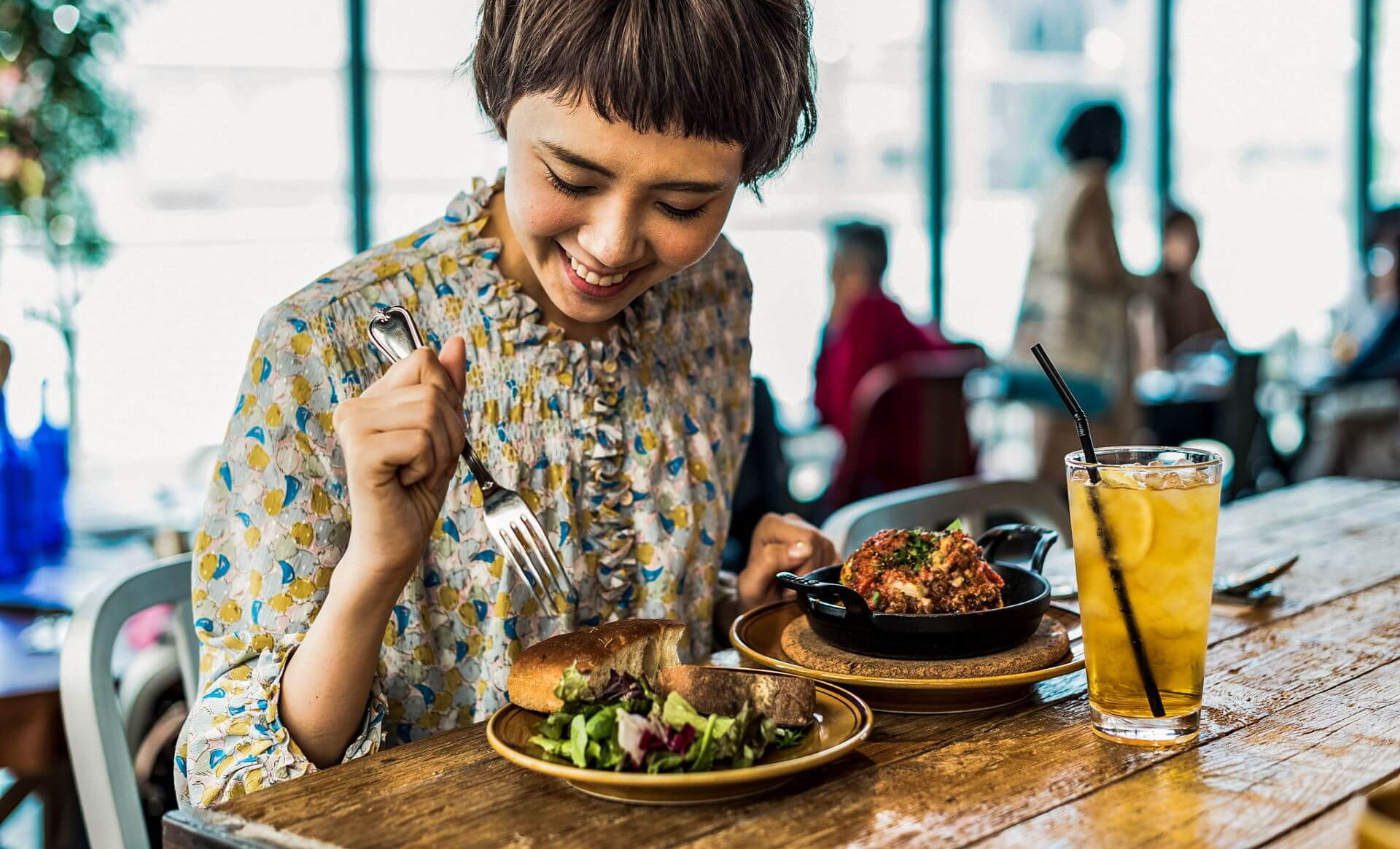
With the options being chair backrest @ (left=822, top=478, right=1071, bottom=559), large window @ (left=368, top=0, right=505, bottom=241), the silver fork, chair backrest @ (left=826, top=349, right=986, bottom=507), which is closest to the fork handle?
the silver fork

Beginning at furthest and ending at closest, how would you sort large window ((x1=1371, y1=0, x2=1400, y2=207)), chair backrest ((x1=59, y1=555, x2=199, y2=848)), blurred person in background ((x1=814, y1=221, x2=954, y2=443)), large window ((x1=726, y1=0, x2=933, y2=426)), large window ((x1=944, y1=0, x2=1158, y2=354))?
large window ((x1=1371, y1=0, x2=1400, y2=207)) → large window ((x1=944, y1=0, x2=1158, y2=354)) → large window ((x1=726, y1=0, x2=933, y2=426)) → blurred person in background ((x1=814, y1=221, x2=954, y2=443)) → chair backrest ((x1=59, y1=555, x2=199, y2=848))

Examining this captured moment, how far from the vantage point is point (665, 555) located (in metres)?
1.55

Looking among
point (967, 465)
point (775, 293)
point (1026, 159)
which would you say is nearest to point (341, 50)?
point (775, 293)

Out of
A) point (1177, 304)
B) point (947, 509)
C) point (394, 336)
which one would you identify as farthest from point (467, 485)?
point (1177, 304)

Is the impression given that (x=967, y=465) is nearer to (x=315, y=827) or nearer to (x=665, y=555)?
(x=665, y=555)

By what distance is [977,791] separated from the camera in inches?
37.8

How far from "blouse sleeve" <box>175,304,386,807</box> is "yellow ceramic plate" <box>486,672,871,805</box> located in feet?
0.77

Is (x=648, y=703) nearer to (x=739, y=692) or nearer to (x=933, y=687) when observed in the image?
(x=739, y=692)

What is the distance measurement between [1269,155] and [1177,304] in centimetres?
231

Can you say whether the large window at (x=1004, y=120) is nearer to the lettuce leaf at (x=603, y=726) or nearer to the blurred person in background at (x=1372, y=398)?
the blurred person in background at (x=1372, y=398)

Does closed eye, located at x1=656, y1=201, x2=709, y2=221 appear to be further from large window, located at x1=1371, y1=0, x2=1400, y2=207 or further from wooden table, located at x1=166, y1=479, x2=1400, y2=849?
large window, located at x1=1371, y1=0, x2=1400, y2=207

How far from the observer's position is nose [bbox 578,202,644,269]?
4.04 ft

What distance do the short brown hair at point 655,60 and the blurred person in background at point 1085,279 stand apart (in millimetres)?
3917

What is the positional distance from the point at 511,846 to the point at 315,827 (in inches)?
5.6
